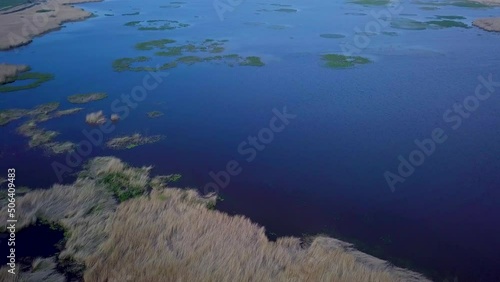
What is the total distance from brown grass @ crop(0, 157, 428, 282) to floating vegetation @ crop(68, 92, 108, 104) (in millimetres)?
9175

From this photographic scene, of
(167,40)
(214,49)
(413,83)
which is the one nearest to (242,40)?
(214,49)

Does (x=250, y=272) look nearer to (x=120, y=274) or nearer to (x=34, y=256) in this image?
(x=120, y=274)

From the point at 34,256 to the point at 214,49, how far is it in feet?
75.8

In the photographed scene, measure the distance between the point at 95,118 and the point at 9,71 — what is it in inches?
435

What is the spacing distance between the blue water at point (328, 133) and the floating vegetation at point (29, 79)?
705 mm

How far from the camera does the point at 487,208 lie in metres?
13.2

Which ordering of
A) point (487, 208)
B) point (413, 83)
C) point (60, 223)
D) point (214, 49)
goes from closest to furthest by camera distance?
1. point (60, 223)
2. point (487, 208)
3. point (413, 83)
4. point (214, 49)

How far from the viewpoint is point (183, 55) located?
29.7 m

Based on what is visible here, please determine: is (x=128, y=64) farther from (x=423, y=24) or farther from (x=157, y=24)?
(x=423, y=24)

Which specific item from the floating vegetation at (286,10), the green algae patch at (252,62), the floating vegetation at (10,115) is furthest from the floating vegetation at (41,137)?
the floating vegetation at (286,10)

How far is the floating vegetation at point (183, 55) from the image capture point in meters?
27.6

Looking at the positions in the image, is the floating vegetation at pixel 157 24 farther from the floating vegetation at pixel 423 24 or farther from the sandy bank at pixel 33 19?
the floating vegetation at pixel 423 24

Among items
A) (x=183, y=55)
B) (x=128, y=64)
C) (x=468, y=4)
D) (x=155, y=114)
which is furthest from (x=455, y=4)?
(x=155, y=114)

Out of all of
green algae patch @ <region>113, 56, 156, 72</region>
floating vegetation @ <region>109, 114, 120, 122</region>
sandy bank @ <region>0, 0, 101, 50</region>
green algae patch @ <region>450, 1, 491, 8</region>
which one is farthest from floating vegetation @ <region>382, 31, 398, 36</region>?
sandy bank @ <region>0, 0, 101, 50</region>
